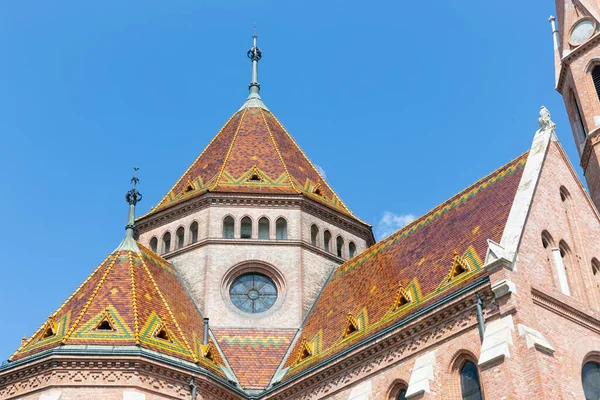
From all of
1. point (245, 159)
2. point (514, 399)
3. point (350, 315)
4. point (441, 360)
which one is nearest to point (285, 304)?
point (350, 315)

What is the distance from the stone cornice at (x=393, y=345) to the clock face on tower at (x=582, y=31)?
21.0 metres

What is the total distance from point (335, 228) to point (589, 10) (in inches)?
635

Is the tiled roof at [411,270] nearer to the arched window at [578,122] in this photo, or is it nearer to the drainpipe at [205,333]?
the drainpipe at [205,333]

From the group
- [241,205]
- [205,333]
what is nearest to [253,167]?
[241,205]

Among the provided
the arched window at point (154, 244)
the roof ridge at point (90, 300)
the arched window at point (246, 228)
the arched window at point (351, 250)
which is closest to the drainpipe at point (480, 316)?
the roof ridge at point (90, 300)

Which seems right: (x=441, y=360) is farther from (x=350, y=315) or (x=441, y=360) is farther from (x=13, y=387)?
(x=13, y=387)

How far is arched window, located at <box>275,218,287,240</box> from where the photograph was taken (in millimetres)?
37188

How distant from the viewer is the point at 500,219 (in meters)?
28.1

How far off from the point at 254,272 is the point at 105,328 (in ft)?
29.5

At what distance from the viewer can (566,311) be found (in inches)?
1000

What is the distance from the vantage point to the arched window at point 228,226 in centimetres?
3719

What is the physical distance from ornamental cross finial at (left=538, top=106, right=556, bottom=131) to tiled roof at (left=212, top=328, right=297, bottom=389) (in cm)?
1210

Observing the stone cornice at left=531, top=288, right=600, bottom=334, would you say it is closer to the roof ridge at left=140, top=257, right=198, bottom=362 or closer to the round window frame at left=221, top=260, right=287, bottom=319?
the roof ridge at left=140, top=257, right=198, bottom=362

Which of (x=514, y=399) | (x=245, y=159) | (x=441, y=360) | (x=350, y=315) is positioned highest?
(x=245, y=159)
